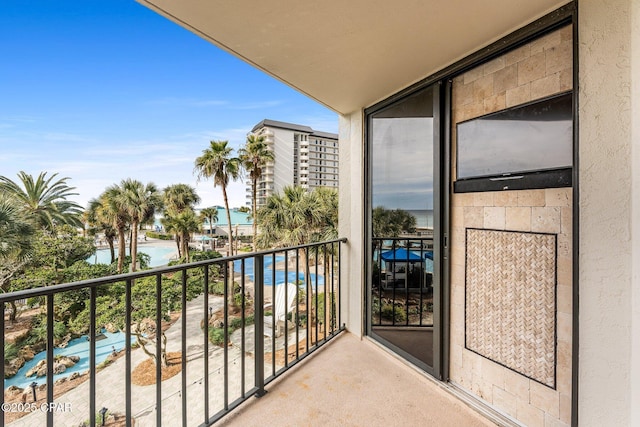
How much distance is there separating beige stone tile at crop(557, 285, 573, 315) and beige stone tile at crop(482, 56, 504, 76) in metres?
1.21

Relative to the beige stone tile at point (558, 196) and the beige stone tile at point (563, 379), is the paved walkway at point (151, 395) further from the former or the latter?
the beige stone tile at point (558, 196)

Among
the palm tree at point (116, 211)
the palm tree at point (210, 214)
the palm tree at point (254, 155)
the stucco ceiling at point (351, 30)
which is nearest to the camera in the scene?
the stucco ceiling at point (351, 30)

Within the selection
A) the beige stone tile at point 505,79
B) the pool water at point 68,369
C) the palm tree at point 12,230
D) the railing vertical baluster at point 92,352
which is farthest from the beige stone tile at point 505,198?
the palm tree at point 12,230

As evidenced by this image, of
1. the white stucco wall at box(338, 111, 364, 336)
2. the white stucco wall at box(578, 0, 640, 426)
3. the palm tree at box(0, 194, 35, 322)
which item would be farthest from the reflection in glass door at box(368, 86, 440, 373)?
the palm tree at box(0, 194, 35, 322)

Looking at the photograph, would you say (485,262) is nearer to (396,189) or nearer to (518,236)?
(518,236)

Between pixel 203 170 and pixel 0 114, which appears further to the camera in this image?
pixel 0 114

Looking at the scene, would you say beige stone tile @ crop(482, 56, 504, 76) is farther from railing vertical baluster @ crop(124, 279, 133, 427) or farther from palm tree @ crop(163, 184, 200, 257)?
palm tree @ crop(163, 184, 200, 257)

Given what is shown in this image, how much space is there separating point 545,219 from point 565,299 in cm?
38

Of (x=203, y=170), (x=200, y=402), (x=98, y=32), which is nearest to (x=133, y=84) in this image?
(x=98, y=32)

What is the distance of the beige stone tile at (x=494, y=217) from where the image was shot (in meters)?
1.49

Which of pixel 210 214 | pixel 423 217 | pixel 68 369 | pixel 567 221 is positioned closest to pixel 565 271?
pixel 567 221

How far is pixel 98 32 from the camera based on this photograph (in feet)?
60.8

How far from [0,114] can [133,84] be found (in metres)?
9.04

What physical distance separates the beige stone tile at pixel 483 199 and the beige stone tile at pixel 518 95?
0.50m
